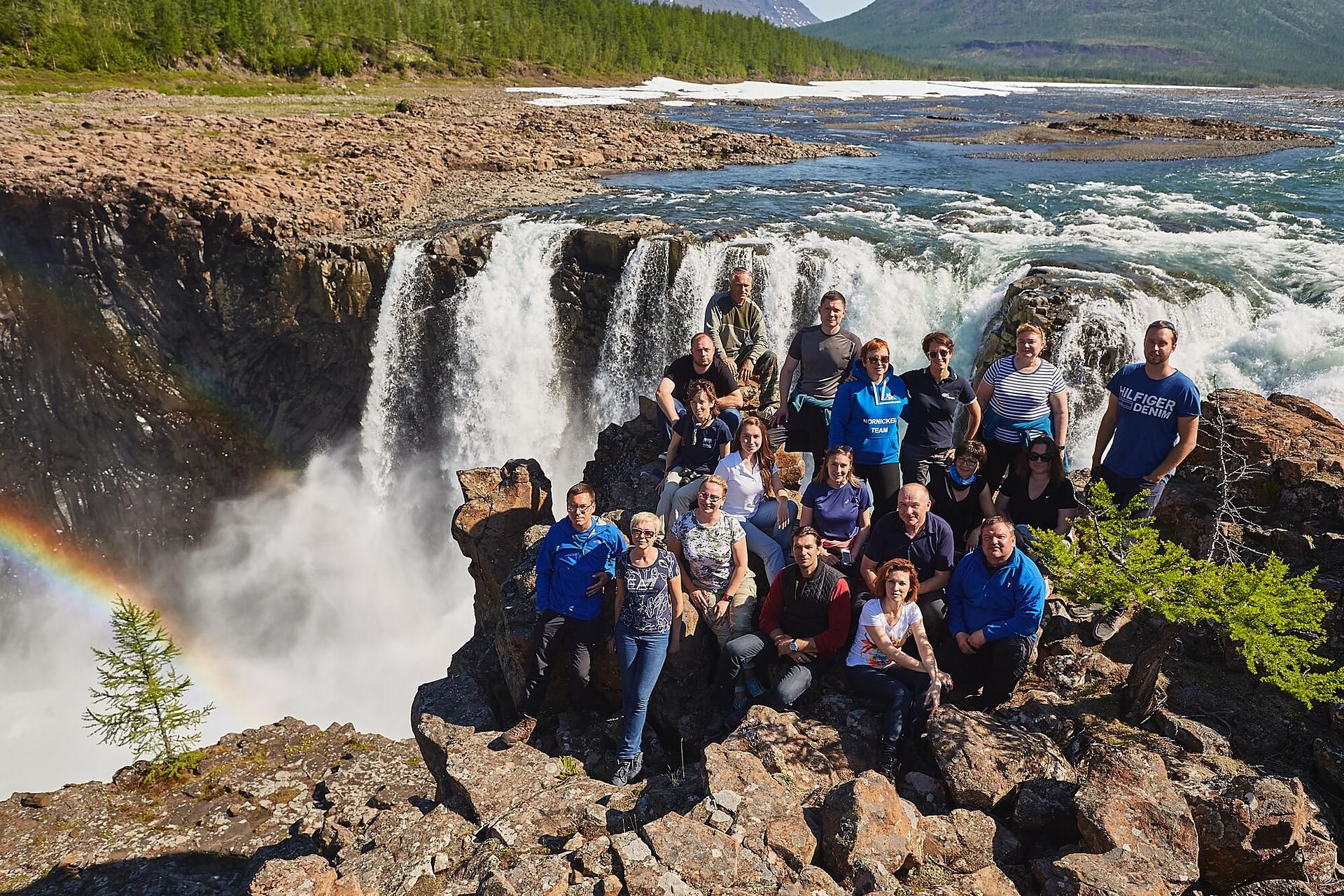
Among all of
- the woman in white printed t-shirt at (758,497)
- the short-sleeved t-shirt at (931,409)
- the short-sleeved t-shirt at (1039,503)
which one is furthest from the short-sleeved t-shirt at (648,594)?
the short-sleeved t-shirt at (1039,503)

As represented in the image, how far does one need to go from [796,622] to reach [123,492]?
22636mm

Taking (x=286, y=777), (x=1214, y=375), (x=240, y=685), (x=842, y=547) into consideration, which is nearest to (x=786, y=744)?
(x=842, y=547)

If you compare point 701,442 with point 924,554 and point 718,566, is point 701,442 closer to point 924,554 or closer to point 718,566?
point 718,566

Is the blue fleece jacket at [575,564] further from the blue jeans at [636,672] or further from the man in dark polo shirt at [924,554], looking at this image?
the man in dark polo shirt at [924,554]

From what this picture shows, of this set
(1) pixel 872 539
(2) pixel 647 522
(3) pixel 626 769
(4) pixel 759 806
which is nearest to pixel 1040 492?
(1) pixel 872 539

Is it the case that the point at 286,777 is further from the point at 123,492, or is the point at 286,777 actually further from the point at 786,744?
the point at 123,492

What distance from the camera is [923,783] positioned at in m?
6.36

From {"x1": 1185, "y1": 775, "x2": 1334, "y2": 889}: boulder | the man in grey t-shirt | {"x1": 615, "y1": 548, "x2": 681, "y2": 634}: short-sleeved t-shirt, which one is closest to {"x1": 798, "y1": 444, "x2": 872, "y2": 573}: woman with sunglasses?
the man in grey t-shirt

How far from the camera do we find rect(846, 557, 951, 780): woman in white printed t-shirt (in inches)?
262

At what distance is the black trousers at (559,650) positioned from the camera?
8086 mm

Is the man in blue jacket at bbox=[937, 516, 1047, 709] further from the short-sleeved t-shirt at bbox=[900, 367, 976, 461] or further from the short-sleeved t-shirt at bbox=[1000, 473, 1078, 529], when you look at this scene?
the short-sleeved t-shirt at bbox=[900, 367, 976, 461]

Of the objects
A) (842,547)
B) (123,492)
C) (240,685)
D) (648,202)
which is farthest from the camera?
(648,202)

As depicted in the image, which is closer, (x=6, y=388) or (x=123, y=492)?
(x=6, y=388)

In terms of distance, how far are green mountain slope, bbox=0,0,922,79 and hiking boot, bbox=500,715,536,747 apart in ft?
185
